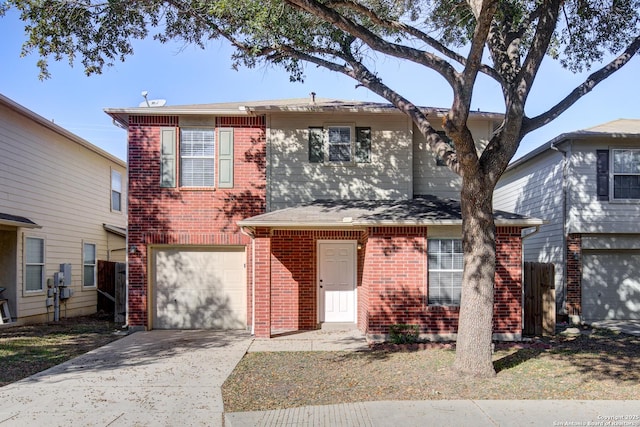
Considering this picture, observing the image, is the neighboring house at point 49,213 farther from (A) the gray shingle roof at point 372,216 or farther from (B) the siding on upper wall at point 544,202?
(B) the siding on upper wall at point 544,202

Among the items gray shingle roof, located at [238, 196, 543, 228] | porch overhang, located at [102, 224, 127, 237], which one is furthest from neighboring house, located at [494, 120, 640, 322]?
porch overhang, located at [102, 224, 127, 237]

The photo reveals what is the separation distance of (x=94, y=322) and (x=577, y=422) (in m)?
13.1

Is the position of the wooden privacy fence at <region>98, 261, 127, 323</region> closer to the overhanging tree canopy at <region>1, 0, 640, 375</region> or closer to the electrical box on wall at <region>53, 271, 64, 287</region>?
the electrical box on wall at <region>53, 271, 64, 287</region>

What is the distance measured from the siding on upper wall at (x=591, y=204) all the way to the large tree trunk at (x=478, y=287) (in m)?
7.79

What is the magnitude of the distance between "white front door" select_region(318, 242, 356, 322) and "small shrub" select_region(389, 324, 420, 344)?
218cm

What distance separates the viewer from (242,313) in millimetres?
13312

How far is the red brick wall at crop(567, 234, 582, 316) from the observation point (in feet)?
48.1

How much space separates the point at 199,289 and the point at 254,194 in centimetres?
272

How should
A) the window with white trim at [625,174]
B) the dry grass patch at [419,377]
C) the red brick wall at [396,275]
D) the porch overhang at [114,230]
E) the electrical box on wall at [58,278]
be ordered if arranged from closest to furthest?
1. the dry grass patch at [419,377]
2. the red brick wall at [396,275]
3. the window with white trim at [625,174]
4. the electrical box on wall at [58,278]
5. the porch overhang at [114,230]

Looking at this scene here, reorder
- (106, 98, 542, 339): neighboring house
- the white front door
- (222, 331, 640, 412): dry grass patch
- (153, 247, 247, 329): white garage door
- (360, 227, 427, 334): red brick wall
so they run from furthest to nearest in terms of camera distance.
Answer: (153, 247, 247, 329): white garage door, the white front door, (106, 98, 542, 339): neighboring house, (360, 227, 427, 334): red brick wall, (222, 331, 640, 412): dry grass patch

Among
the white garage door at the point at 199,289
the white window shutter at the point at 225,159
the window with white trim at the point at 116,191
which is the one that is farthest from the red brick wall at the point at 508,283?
the window with white trim at the point at 116,191

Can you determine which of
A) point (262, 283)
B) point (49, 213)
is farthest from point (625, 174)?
point (49, 213)

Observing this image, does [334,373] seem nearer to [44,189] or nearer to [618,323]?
[618,323]

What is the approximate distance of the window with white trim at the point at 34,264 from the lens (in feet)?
47.6
